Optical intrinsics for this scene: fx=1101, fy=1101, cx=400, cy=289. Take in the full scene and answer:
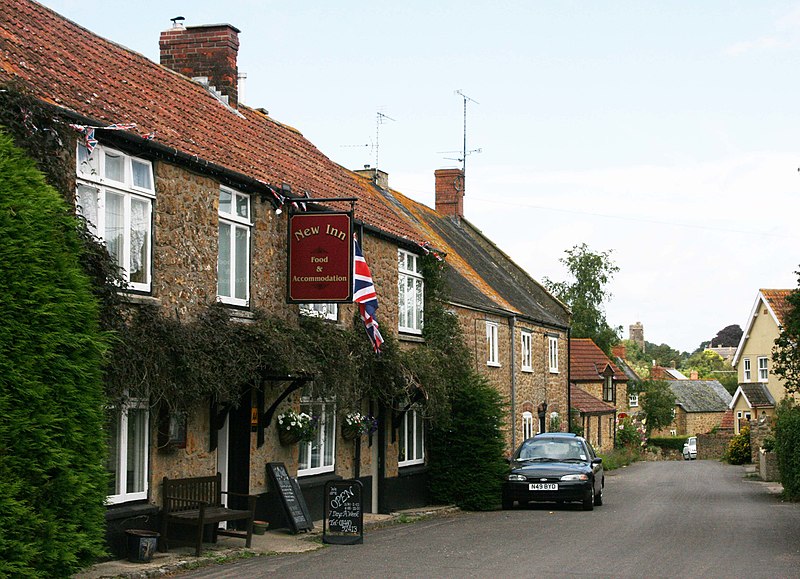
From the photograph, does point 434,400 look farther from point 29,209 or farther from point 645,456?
point 645,456

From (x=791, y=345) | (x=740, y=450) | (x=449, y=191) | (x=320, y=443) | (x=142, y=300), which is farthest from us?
(x=740, y=450)

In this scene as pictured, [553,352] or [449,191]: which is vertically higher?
[449,191]

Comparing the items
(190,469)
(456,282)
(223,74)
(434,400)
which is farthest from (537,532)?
(456,282)

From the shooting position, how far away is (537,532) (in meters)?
18.8

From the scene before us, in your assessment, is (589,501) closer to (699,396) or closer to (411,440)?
(411,440)

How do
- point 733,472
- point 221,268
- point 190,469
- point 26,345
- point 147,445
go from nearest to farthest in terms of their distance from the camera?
point 26,345 → point 147,445 → point 190,469 → point 221,268 → point 733,472

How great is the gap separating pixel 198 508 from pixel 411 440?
33.6 ft

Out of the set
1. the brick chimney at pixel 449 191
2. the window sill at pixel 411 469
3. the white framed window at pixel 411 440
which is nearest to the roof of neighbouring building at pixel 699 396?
the brick chimney at pixel 449 191

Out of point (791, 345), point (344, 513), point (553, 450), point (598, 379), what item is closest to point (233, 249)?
point (344, 513)

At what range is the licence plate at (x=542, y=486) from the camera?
2362 centimetres

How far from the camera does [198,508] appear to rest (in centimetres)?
1488

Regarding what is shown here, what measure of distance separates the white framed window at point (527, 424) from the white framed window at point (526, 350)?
1464 mm

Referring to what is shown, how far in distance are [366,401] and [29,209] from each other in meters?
11.8

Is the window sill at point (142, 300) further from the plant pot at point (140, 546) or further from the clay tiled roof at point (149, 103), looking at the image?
the plant pot at point (140, 546)
